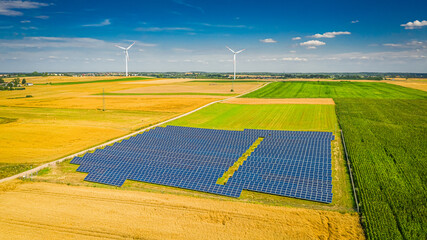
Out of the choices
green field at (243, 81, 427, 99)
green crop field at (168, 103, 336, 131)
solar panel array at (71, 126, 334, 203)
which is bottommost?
solar panel array at (71, 126, 334, 203)

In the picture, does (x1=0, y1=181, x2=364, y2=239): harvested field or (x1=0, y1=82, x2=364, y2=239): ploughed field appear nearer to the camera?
(x1=0, y1=181, x2=364, y2=239): harvested field

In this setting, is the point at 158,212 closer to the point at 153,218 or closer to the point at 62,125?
the point at 153,218

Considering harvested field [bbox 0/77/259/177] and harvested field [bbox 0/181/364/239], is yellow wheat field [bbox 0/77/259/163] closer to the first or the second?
harvested field [bbox 0/77/259/177]

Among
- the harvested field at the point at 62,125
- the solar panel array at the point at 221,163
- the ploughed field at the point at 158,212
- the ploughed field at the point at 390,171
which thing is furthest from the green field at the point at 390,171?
the harvested field at the point at 62,125

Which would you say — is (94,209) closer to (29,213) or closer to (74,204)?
(74,204)

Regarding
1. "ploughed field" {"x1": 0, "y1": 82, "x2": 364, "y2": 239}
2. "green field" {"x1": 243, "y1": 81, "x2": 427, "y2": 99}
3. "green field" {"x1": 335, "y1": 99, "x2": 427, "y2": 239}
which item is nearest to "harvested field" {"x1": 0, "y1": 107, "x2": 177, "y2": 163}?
"ploughed field" {"x1": 0, "y1": 82, "x2": 364, "y2": 239}

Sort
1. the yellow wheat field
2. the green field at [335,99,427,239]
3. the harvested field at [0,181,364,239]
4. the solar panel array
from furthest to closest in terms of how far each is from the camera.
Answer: the yellow wheat field, the solar panel array, the green field at [335,99,427,239], the harvested field at [0,181,364,239]

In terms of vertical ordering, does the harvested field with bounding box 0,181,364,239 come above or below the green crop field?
below
